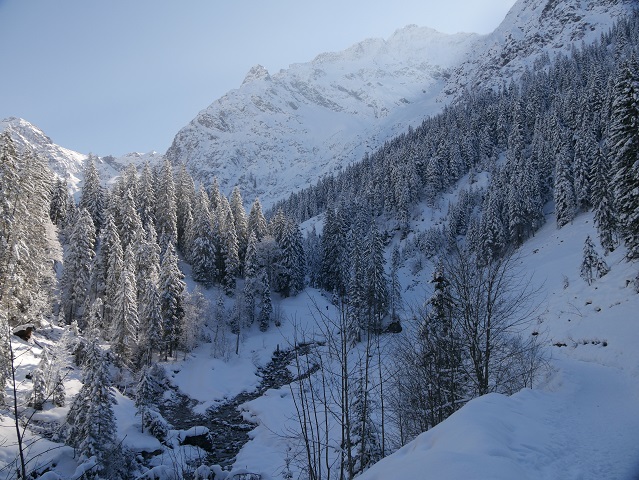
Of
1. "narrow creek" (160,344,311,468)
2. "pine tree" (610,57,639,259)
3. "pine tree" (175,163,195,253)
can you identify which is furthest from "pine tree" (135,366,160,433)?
"pine tree" (610,57,639,259)

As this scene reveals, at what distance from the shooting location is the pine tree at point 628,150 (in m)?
24.4

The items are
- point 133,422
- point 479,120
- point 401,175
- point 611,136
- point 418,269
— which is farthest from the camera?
point 479,120

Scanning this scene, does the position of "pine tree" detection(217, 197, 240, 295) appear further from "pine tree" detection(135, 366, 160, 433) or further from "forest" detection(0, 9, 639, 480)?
"pine tree" detection(135, 366, 160, 433)

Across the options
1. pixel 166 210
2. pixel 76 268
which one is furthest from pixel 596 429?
pixel 166 210

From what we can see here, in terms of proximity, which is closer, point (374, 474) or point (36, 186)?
point (374, 474)

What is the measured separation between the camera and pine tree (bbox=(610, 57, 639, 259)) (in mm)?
24438

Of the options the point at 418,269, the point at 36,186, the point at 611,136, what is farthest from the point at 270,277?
the point at 611,136

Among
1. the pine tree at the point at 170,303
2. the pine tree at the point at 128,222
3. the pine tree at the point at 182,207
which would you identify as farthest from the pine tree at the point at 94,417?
the pine tree at the point at 182,207

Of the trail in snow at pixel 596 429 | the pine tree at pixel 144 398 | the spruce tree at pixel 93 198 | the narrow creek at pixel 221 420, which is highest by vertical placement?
the spruce tree at pixel 93 198

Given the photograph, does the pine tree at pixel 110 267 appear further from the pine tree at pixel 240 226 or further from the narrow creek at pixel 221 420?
the pine tree at pixel 240 226

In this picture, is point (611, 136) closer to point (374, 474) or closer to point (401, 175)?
point (374, 474)

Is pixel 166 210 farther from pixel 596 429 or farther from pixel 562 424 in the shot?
pixel 596 429

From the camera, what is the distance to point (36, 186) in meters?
34.7

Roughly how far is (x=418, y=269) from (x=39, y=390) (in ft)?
241
